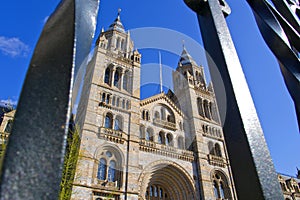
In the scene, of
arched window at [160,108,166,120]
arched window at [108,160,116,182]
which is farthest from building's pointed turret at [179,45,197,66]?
arched window at [108,160,116,182]

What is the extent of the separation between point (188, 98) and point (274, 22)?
63.4 ft

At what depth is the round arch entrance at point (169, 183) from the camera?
14781mm

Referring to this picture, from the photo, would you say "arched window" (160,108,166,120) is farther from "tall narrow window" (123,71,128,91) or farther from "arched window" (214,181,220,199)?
"arched window" (214,181,220,199)

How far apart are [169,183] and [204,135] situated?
530cm

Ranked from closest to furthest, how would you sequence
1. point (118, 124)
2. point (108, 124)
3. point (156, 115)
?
point (108, 124), point (118, 124), point (156, 115)

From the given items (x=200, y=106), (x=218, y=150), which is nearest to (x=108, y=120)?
(x=200, y=106)

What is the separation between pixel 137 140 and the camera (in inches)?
568

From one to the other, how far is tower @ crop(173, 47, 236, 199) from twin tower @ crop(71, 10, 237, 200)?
75 millimetres

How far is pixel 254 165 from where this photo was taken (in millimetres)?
627

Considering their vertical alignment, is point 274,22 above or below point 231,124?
above

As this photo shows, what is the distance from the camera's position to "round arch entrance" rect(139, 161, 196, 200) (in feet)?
48.5

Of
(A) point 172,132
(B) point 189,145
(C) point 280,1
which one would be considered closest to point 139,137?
(A) point 172,132

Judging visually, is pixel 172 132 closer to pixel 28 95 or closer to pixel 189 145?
pixel 189 145

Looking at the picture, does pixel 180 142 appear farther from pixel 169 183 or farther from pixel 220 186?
pixel 220 186
